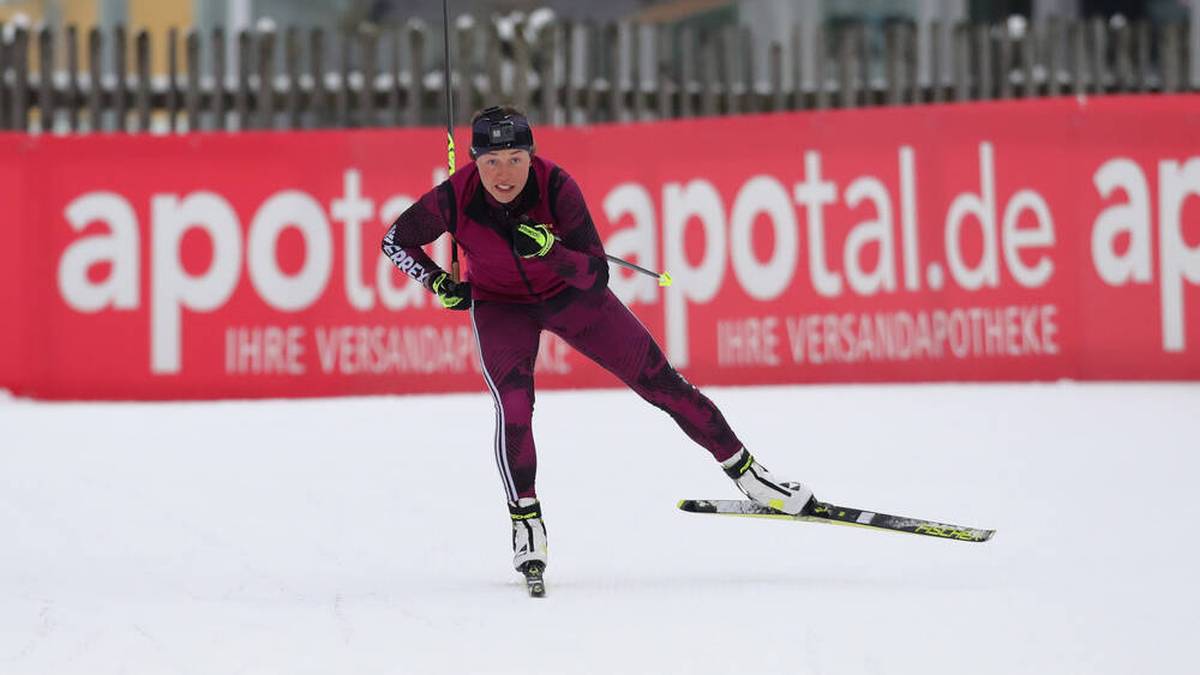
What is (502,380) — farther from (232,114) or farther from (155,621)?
(232,114)

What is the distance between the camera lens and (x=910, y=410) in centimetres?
866

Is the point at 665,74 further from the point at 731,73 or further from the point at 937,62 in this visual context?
the point at 937,62

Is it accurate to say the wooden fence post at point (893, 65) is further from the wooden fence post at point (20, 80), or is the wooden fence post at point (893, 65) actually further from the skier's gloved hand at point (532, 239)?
the skier's gloved hand at point (532, 239)

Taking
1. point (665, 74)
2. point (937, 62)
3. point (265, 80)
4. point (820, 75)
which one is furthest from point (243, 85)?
point (937, 62)

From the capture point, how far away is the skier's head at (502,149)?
15.5 feet

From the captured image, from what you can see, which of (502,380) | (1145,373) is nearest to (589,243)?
(502,380)

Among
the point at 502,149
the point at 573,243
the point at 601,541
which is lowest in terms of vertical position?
the point at 601,541

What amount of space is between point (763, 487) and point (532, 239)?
128 centimetres

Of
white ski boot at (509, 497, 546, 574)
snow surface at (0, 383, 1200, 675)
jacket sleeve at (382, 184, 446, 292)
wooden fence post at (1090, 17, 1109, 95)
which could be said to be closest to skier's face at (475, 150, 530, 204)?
jacket sleeve at (382, 184, 446, 292)

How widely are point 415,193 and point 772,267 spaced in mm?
2574

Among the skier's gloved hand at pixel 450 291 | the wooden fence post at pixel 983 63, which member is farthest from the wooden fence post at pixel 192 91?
the skier's gloved hand at pixel 450 291

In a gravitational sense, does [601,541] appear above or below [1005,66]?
below

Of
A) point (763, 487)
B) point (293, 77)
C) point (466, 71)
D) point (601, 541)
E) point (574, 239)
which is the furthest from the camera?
point (293, 77)

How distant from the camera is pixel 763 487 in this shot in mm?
5211
